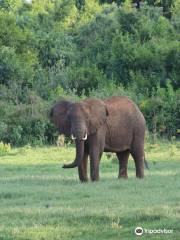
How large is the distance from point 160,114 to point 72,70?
657 centimetres

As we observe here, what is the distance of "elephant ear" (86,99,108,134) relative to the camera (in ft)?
59.2

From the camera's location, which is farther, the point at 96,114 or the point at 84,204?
the point at 96,114

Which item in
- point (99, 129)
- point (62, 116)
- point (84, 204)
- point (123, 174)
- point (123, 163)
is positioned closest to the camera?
point (84, 204)

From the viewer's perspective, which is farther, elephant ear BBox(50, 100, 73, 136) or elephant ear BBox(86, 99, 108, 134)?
elephant ear BBox(50, 100, 73, 136)

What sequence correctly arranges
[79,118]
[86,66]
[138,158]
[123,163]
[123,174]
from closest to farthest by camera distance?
[79,118]
[123,174]
[123,163]
[138,158]
[86,66]

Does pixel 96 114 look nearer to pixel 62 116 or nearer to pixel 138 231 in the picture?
pixel 62 116

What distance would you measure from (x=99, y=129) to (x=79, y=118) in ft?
2.07

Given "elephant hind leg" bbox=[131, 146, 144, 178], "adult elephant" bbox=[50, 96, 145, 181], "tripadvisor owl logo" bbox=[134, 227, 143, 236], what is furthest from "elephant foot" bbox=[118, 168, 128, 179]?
"tripadvisor owl logo" bbox=[134, 227, 143, 236]

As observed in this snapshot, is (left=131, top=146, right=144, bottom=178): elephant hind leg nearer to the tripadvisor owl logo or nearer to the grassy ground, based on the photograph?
the grassy ground

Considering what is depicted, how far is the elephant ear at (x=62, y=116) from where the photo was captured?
1817 centimetres

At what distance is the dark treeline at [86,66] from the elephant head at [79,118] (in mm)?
12563

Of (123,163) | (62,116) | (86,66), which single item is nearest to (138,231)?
(62,116)

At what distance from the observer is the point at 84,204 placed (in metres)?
13.8

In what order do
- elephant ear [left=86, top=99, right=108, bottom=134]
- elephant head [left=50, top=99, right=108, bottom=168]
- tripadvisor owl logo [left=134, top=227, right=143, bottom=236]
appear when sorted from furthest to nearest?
elephant ear [left=86, top=99, right=108, bottom=134] → elephant head [left=50, top=99, right=108, bottom=168] → tripadvisor owl logo [left=134, top=227, right=143, bottom=236]
